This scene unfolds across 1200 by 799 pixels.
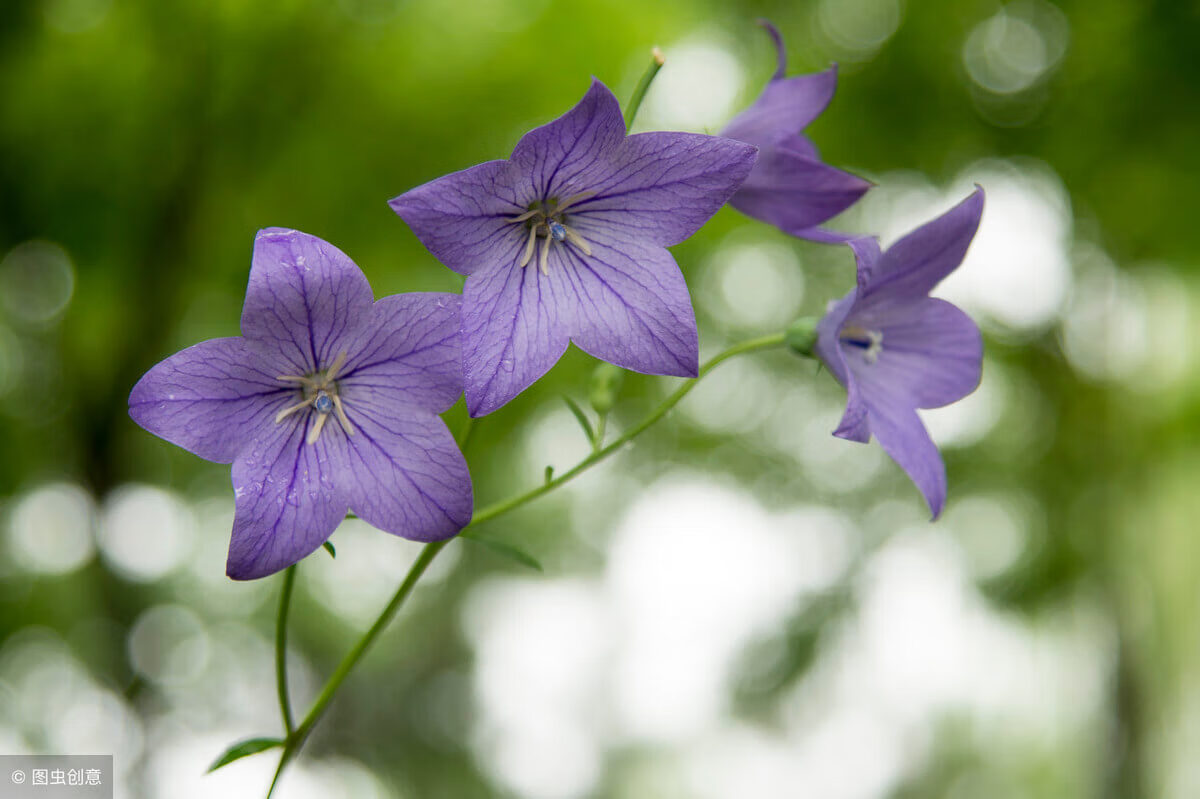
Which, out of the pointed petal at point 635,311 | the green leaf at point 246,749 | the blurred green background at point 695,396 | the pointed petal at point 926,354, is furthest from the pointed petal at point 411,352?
the blurred green background at point 695,396

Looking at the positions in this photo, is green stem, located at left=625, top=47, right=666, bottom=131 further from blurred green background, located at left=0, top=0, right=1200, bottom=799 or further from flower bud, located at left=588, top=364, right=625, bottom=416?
blurred green background, located at left=0, top=0, right=1200, bottom=799

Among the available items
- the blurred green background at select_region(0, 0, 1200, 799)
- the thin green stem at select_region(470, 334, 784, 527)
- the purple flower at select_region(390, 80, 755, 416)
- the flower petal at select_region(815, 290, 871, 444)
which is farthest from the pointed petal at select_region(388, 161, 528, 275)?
the blurred green background at select_region(0, 0, 1200, 799)

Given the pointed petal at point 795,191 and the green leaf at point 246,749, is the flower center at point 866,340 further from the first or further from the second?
the green leaf at point 246,749

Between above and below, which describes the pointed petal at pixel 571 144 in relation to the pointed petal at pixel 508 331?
above

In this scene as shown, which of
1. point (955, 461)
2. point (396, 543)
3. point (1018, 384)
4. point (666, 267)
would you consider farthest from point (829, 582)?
point (666, 267)

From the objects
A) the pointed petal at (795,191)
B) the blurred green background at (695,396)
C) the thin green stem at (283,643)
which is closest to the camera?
the thin green stem at (283,643)

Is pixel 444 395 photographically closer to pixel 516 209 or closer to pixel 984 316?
pixel 516 209

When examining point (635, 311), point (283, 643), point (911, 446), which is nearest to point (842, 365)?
point (911, 446)
